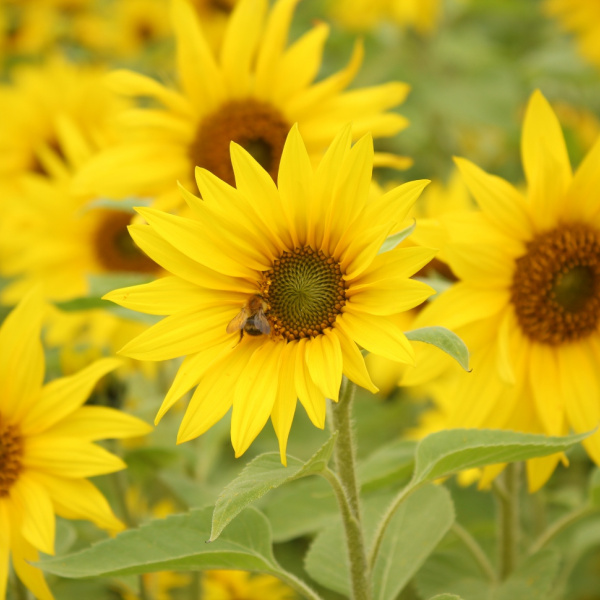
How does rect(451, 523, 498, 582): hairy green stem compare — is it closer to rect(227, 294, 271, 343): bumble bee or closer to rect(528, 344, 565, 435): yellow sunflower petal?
rect(528, 344, 565, 435): yellow sunflower petal

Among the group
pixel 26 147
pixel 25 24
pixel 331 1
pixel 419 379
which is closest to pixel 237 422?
pixel 419 379

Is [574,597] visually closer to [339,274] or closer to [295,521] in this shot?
[295,521]

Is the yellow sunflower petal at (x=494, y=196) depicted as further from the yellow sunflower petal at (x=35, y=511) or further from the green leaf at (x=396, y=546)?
the yellow sunflower petal at (x=35, y=511)

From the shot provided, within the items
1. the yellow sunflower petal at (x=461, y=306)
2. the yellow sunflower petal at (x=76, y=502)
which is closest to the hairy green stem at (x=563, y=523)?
the yellow sunflower petal at (x=461, y=306)

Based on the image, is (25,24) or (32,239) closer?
(32,239)

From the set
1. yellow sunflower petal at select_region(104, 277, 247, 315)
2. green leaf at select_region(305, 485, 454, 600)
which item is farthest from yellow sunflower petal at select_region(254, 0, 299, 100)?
green leaf at select_region(305, 485, 454, 600)

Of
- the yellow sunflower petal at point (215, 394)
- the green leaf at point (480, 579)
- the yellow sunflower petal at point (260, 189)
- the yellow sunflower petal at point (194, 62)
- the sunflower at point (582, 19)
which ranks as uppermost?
the sunflower at point (582, 19)

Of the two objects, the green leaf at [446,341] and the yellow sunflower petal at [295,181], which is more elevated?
the yellow sunflower petal at [295,181]

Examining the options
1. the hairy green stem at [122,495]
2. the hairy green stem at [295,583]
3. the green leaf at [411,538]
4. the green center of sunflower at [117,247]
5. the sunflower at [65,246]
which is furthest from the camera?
the green center of sunflower at [117,247]
